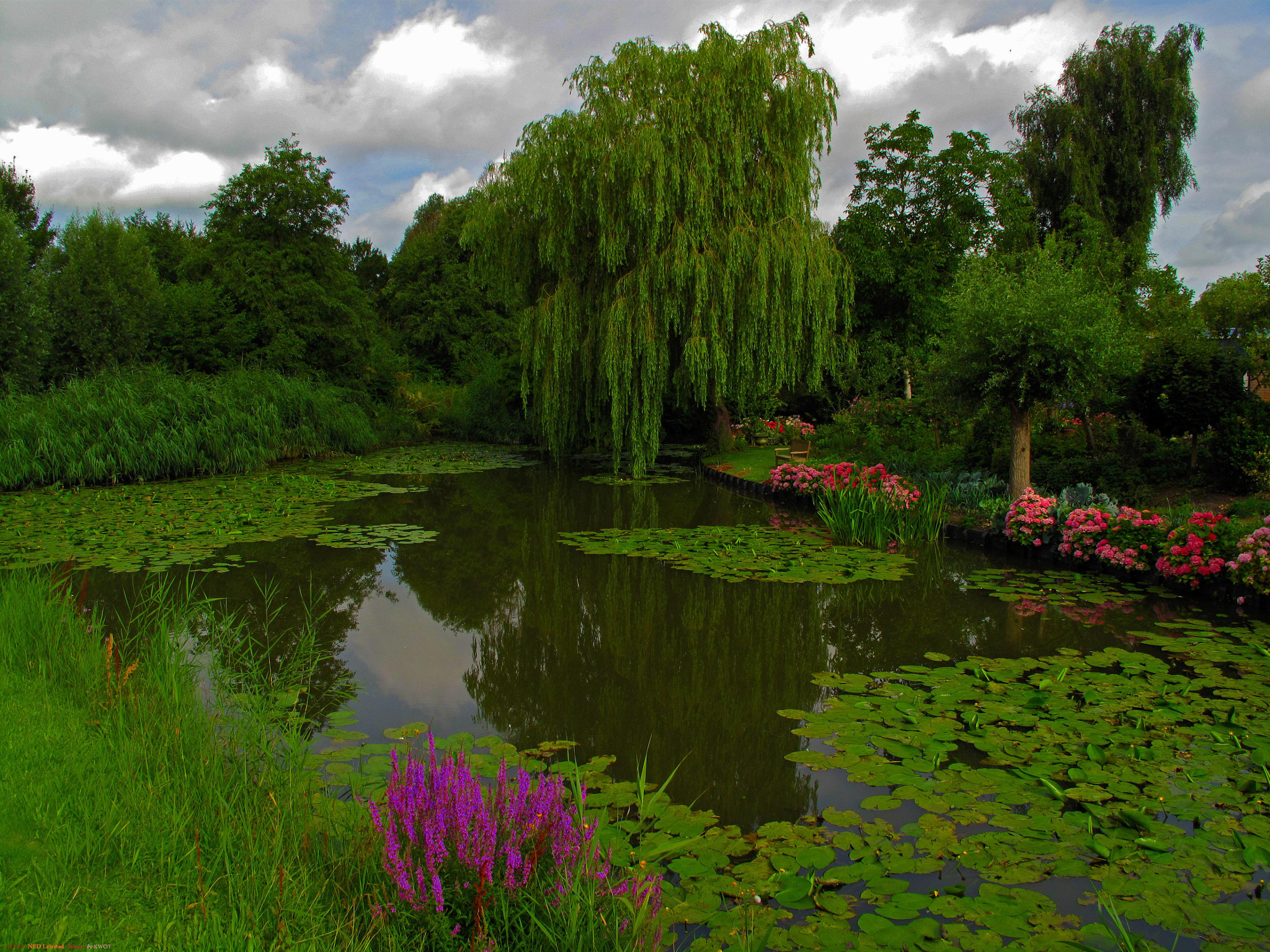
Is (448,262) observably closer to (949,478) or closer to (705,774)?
(949,478)

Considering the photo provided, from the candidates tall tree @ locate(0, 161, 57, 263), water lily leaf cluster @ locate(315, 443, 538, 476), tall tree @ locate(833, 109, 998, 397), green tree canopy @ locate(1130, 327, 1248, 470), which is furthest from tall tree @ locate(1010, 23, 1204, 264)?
tall tree @ locate(0, 161, 57, 263)

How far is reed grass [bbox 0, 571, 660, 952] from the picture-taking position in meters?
1.99

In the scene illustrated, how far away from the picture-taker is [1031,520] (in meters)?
8.14

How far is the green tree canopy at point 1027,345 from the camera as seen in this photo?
8.54 metres

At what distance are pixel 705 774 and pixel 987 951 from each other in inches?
58.0

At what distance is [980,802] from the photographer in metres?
3.24

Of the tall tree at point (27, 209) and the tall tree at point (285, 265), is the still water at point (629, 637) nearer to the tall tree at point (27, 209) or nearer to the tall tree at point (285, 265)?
the tall tree at point (285, 265)

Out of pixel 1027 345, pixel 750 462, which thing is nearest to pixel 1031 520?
pixel 1027 345

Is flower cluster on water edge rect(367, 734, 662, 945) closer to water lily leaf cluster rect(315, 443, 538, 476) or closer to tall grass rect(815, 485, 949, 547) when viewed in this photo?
tall grass rect(815, 485, 949, 547)

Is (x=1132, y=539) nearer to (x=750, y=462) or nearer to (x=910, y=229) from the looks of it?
(x=750, y=462)

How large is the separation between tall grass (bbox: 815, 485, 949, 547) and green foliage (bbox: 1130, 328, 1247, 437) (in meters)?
2.85

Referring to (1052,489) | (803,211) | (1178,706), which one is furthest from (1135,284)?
(1178,706)

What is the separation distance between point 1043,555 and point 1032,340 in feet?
7.73

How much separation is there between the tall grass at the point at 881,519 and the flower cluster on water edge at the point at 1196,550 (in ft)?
8.54
